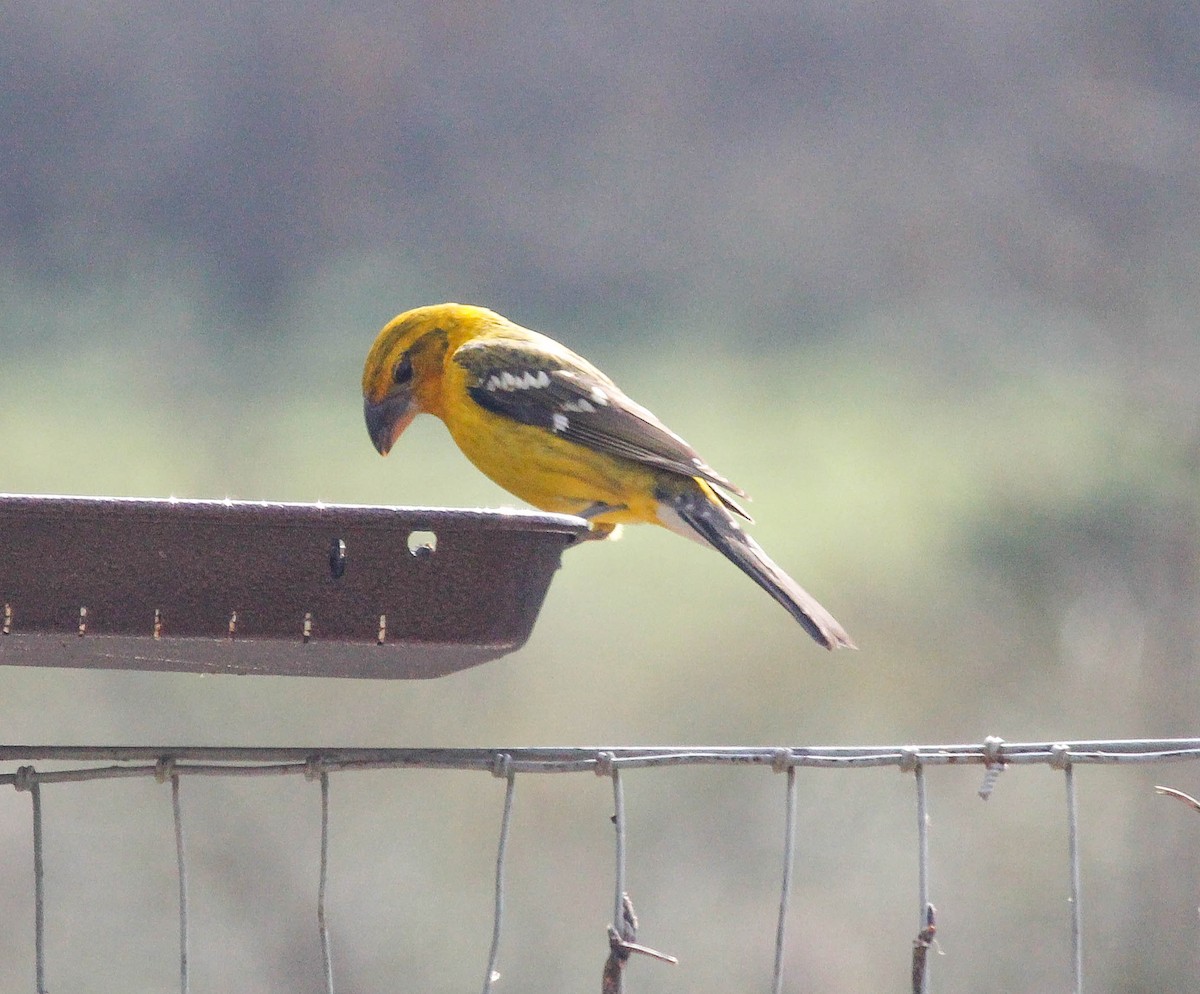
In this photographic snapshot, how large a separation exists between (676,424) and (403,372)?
6.71 meters

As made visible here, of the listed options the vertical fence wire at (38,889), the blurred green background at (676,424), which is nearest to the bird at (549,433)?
the vertical fence wire at (38,889)

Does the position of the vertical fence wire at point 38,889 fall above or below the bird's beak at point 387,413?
below

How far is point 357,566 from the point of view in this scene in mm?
1780

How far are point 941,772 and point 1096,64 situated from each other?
5.29 meters

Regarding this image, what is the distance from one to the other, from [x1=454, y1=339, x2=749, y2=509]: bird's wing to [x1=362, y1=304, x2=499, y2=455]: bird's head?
0.28ft

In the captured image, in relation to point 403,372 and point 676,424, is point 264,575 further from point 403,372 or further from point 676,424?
point 676,424

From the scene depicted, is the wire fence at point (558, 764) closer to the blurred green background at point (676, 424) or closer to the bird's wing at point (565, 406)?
the bird's wing at point (565, 406)

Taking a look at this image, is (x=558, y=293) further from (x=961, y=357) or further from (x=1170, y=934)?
(x=1170, y=934)

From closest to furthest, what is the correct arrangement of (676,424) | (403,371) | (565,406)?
(565,406)
(403,371)
(676,424)

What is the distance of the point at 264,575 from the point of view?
176 centimetres

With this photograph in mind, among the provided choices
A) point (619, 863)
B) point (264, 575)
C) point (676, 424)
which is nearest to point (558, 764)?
point (619, 863)

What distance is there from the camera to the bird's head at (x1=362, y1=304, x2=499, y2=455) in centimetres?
414

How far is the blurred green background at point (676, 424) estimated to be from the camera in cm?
823

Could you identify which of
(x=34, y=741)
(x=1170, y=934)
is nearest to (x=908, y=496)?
(x=1170, y=934)
